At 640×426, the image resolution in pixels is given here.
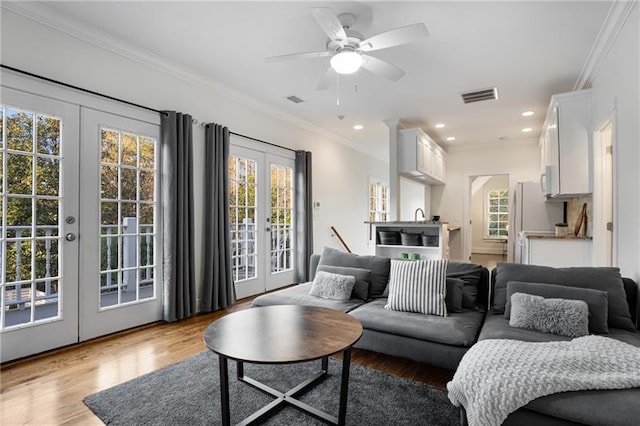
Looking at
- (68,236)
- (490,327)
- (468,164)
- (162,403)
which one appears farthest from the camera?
(468,164)

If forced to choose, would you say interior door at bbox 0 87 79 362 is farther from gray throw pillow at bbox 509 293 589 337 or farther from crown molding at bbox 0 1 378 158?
gray throw pillow at bbox 509 293 589 337

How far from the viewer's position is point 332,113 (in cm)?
532

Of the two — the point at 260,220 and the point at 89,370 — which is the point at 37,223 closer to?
the point at 89,370

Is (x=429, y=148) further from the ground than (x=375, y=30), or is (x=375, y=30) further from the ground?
(x=375, y=30)

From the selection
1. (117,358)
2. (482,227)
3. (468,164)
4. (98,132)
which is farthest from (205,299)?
(482,227)

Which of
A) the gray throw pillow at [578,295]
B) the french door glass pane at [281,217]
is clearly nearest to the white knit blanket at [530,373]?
the gray throw pillow at [578,295]

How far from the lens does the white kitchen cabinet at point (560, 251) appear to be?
12.7ft

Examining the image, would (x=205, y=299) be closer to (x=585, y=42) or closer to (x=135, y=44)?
(x=135, y=44)

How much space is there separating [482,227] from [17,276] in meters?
10.8

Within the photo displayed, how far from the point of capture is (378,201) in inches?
341

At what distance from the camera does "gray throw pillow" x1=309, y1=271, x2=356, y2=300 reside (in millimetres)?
3080

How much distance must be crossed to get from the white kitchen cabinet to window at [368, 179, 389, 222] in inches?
165

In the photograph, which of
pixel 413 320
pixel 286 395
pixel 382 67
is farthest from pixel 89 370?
pixel 382 67

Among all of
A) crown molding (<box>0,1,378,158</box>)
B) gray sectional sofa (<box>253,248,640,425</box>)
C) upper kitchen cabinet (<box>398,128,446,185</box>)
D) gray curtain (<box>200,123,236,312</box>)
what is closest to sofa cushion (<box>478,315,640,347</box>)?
gray sectional sofa (<box>253,248,640,425</box>)
